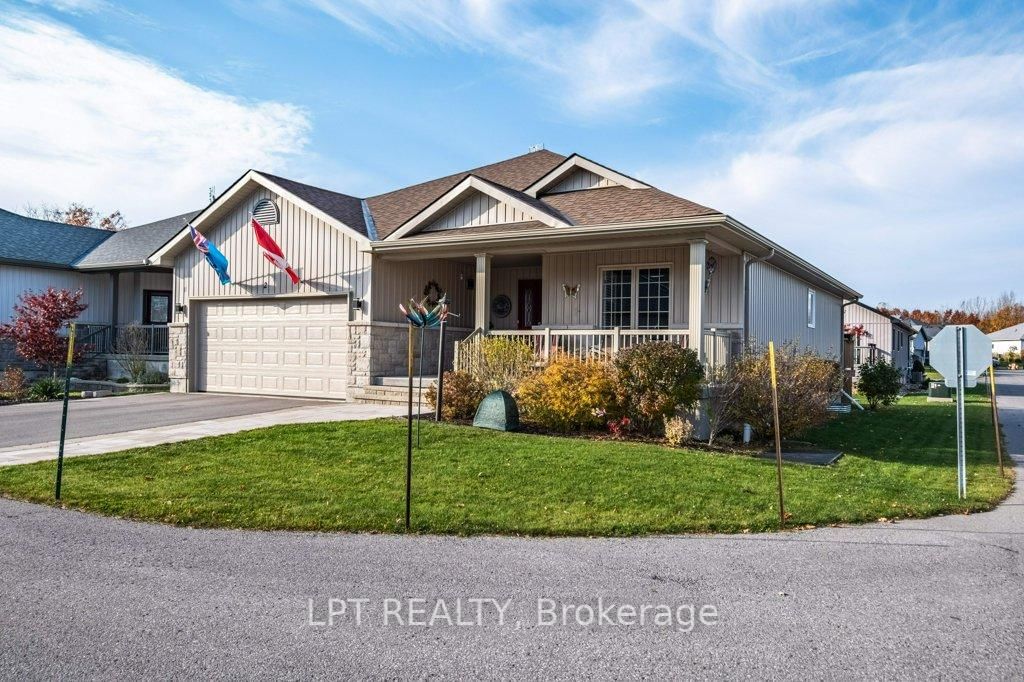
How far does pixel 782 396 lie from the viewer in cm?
1103

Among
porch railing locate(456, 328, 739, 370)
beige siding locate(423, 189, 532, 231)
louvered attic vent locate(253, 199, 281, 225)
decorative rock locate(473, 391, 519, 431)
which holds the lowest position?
decorative rock locate(473, 391, 519, 431)

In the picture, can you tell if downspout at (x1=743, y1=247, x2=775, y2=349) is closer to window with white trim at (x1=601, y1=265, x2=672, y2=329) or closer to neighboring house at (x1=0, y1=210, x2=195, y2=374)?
window with white trim at (x1=601, y1=265, x2=672, y2=329)

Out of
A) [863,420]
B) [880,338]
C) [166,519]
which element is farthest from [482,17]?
[880,338]

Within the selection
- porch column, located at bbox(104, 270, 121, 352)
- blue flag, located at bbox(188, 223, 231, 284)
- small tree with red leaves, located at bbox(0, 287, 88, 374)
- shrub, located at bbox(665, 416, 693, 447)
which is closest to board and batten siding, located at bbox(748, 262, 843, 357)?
shrub, located at bbox(665, 416, 693, 447)

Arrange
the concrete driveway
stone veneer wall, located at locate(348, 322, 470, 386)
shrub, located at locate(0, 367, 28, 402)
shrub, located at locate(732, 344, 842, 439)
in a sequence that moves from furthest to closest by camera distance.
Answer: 1. shrub, located at locate(0, 367, 28, 402)
2. stone veneer wall, located at locate(348, 322, 470, 386)
3. shrub, located at locate(732, 344, 842, 439)
4. the concrete driveway

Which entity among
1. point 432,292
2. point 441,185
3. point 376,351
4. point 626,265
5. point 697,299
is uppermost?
→ point 441,185

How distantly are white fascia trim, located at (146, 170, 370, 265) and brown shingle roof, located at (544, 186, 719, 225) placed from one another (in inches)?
165

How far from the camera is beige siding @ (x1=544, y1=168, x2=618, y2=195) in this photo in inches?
610

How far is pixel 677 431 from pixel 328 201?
9963mm

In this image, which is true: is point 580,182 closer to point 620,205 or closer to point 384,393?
point 620,205

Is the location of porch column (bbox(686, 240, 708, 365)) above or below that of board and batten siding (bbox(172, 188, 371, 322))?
below

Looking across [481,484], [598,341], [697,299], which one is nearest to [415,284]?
[598,341]

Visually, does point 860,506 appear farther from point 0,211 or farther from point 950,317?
point 950,317

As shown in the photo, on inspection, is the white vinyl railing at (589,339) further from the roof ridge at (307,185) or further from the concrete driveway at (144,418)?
the roof ridge at (307,185)
